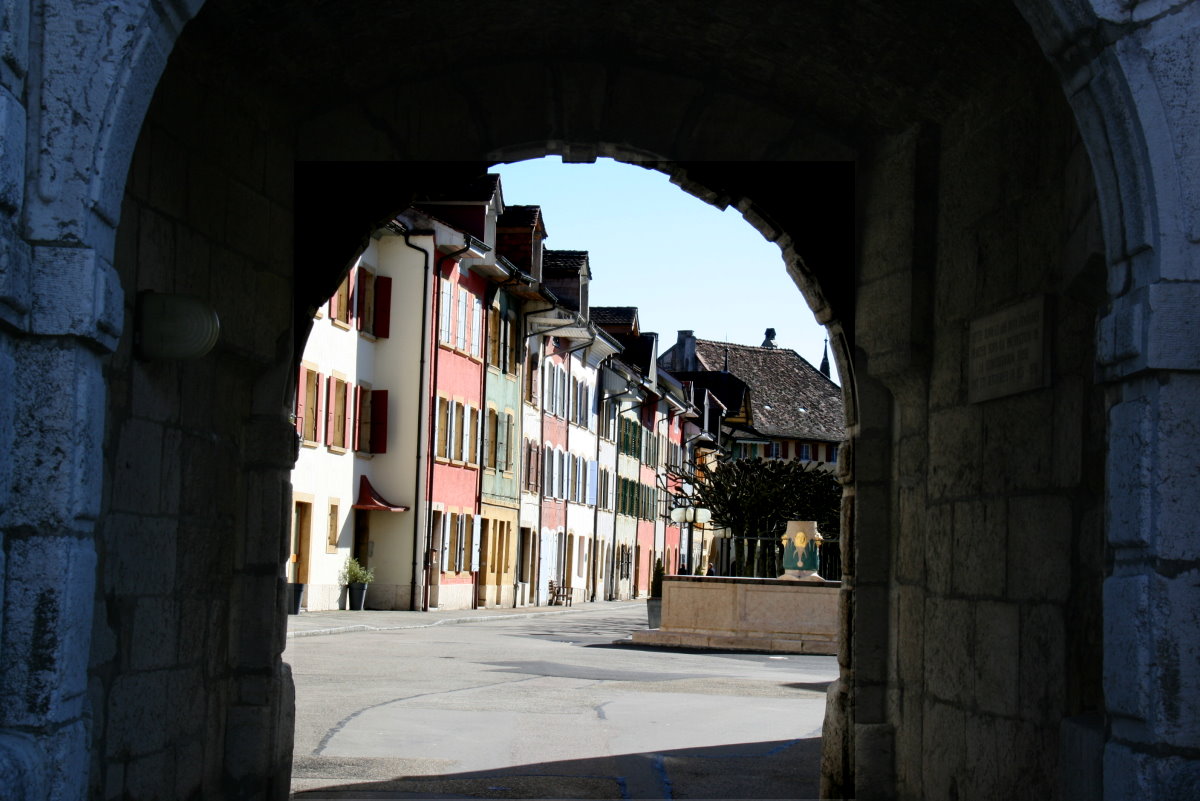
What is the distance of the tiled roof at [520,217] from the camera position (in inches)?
1654

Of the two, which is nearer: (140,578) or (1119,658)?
(1119,658)

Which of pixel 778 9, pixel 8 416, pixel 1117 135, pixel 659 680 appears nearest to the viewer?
pixel 8 416

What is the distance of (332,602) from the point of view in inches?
1276

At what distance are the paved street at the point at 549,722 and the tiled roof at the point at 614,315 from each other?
120ft

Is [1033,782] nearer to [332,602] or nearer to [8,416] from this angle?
[8,416]

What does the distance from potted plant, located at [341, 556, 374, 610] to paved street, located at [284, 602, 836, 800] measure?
9.94 m

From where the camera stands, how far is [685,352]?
86.2 m

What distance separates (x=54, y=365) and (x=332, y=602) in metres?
28.7

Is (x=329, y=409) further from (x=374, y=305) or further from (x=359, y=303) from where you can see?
(x=374, y=305)

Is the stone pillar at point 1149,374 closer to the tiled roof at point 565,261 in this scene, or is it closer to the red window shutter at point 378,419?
the red window shutter at point 378,419

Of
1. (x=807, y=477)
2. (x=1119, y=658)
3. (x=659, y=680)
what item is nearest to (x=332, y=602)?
(x=807, y=477)

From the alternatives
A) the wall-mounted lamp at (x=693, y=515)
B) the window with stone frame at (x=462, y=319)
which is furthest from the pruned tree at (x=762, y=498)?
the window with stone frame at (x=462, y=319)

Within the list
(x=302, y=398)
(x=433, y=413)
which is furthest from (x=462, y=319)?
(x=302, y=398)

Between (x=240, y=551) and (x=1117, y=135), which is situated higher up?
(x=1117, y=135)
